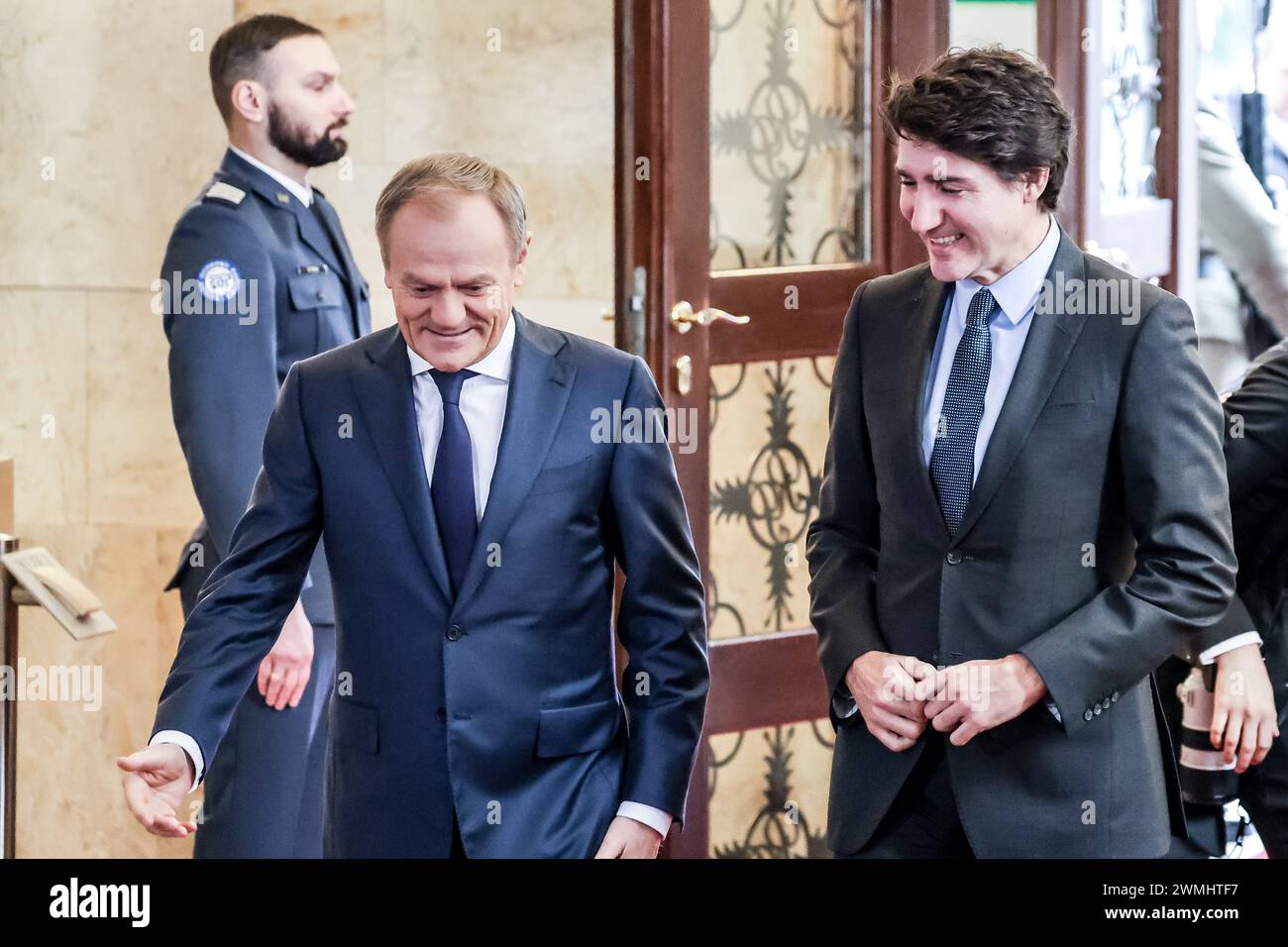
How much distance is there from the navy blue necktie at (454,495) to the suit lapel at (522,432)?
3 centimetres

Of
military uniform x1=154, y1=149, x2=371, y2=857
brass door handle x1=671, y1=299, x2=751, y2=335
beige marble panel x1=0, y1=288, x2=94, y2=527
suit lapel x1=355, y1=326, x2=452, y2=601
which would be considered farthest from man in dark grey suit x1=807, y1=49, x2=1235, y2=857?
beige marble panel x1=0, y1=288, x2=94, y2=527

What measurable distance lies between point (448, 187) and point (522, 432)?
1.02 feet

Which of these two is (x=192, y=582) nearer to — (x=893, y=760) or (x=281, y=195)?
(x=281, y=195)

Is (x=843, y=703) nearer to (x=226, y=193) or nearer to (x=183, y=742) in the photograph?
(x=183, y=742)

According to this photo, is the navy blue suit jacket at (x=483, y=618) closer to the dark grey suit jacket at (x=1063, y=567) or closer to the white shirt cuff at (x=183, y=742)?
the white shirt cuff at (x=183, y=742)

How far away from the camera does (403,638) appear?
2203 millimetres

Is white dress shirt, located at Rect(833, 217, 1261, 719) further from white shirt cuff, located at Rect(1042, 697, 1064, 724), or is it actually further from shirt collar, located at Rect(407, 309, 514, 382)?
shirt collar, located at Rect(407, 309, 514, 382)

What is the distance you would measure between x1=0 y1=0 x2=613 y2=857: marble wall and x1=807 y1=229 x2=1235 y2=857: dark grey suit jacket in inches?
88.5

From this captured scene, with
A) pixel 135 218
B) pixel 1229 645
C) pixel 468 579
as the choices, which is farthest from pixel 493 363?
pixel 135 218

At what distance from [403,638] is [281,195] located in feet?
5.57

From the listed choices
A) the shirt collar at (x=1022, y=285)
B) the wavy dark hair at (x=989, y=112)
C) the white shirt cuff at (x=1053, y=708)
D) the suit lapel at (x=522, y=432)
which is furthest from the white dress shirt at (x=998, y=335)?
the suit lapel at (x=522, y=432)

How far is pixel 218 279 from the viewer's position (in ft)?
11.5
